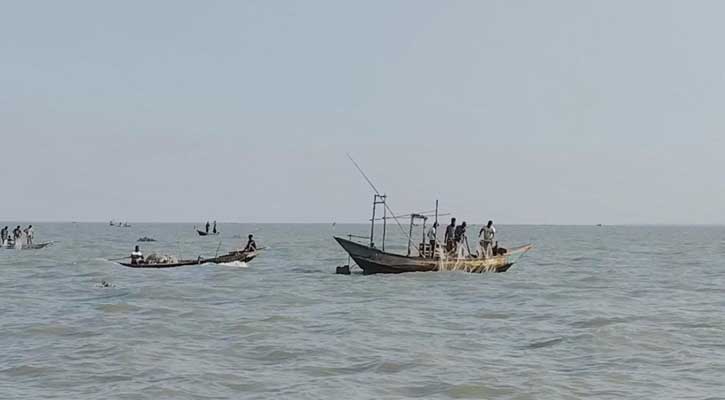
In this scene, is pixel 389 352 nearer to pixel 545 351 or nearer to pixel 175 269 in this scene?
pixel 545 351

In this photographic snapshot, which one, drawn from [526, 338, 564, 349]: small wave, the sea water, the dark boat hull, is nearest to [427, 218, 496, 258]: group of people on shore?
the dark boat hull

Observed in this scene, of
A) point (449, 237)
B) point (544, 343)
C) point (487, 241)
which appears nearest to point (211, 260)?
point (449, 237)

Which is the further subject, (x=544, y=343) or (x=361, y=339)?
(x=361, y=339)

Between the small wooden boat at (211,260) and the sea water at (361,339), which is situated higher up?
the small wooden boat at (211,260)

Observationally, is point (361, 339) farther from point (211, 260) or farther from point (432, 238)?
point (211, 260)

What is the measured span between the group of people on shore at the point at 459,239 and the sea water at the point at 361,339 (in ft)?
3.74

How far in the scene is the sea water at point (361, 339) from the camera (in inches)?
590

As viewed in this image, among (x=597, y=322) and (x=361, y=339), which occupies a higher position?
(x=597, y=322)

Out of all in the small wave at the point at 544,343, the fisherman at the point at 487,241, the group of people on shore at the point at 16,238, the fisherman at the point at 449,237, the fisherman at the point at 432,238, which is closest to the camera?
the small wave at the point at 544,343

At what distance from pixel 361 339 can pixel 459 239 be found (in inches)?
717

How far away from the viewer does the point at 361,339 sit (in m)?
20.1

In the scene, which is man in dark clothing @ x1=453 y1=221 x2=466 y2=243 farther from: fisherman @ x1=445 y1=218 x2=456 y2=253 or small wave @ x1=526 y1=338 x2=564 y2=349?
small wave @ x1=526 y1=338 x2=564 y2=349

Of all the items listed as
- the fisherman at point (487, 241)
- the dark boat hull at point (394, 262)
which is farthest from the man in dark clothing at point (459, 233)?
the fisherman at point (487, 241)

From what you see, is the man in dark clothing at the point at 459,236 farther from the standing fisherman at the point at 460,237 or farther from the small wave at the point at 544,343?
the small wave at the point at 544,343
